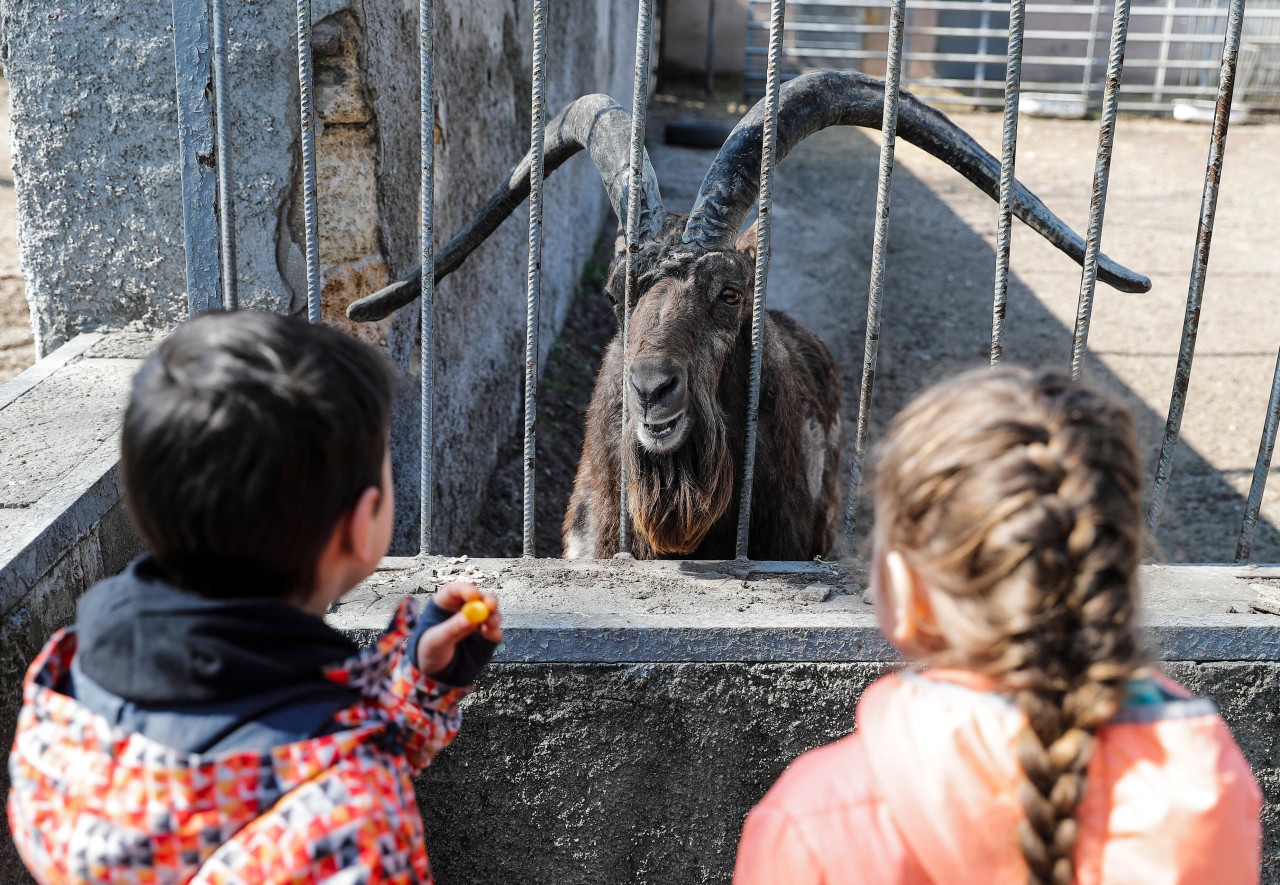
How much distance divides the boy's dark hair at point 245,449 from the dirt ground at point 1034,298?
3.61m

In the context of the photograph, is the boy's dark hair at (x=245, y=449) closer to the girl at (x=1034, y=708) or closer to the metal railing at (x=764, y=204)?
the girl at (x=1034, y=708)

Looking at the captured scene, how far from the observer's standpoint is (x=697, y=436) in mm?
3193

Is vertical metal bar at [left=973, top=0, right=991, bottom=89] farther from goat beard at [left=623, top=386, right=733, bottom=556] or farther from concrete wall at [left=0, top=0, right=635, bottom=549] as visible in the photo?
goat beard at [left=623, top=386, right=733, bottom=556]

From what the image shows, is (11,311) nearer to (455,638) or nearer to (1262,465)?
(455,638)

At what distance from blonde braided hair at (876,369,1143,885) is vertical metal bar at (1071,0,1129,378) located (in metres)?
1.23

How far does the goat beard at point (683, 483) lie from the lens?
3.17 meters

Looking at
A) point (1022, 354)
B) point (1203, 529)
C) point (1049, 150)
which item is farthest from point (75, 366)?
point (1049, 150)

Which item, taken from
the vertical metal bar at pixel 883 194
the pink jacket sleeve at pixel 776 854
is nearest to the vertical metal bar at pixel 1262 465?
the vertical metal bar at pixel 883 194

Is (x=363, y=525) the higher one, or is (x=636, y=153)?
(x=636, y=153)

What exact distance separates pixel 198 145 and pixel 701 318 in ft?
4.79

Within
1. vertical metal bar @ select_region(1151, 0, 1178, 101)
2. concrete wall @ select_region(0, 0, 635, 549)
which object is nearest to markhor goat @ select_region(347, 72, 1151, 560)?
concrete wall @ select_region(0, 0, 635, 549)

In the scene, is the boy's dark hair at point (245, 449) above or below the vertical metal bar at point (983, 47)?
below

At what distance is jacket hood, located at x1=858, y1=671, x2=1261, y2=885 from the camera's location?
1.16m

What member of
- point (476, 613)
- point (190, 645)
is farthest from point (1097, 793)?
point (190, 645)
